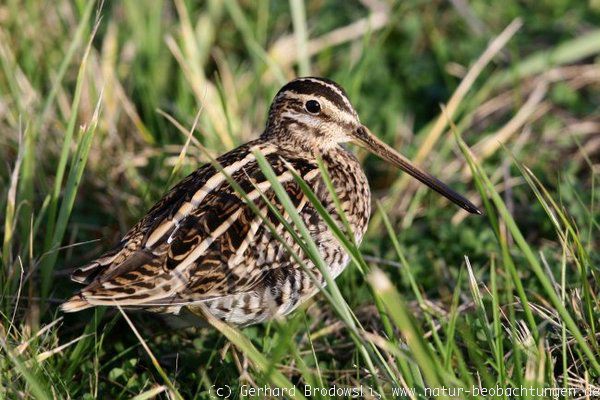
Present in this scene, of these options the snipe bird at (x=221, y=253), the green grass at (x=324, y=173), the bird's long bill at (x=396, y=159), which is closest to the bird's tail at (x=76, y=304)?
the snipe bird at (x=221, y=253)

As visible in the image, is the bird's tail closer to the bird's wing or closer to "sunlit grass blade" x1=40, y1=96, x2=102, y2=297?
the bird's wing

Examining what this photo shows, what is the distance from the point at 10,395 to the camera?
2.73 metres

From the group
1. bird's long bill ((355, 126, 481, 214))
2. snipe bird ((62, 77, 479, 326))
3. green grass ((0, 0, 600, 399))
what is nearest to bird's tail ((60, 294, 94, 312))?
snipe bird ((62, 77, 479, 326))

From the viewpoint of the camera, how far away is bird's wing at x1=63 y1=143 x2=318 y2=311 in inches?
116

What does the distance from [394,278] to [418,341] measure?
1748 mm

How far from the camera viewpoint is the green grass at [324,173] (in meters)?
2.69

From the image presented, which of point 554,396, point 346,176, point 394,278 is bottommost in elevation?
point 394,278

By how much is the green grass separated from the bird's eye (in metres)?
0.41

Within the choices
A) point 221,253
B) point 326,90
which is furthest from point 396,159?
point 221,253

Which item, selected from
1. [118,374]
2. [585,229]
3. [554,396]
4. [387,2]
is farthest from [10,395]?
[387,2]

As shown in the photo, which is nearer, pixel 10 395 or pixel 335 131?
pixel 10 395

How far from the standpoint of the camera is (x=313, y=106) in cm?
364

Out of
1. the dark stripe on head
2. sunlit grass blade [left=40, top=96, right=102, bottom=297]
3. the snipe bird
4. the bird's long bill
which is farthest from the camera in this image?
the dark stripe on head

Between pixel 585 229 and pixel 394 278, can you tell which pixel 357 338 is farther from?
pixel 585 229
